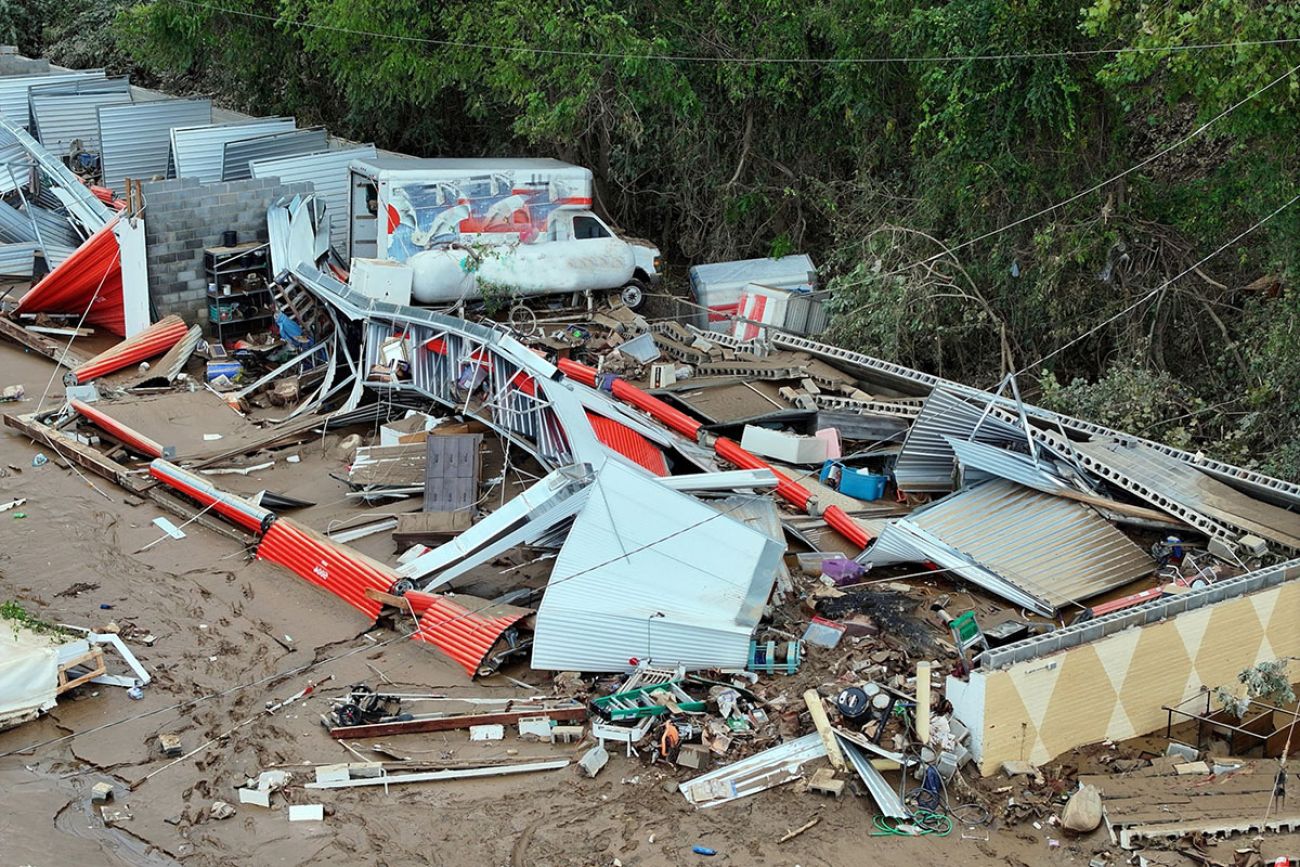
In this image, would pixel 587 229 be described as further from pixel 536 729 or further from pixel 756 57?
pixel 536 729

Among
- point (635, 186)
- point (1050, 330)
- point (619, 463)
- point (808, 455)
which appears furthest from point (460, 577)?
point (635, 186)

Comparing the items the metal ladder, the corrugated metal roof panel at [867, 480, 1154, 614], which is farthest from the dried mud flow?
the metal ladder

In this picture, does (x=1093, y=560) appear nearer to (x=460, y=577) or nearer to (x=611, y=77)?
(x=460, y=577)

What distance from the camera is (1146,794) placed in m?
10.1

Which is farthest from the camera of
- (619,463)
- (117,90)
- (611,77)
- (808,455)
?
(117,90)

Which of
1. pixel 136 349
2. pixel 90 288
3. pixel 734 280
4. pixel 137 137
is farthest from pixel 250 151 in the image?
pixel 734 280

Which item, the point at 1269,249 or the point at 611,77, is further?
the point at 611,77

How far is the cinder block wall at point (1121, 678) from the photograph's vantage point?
10.2m

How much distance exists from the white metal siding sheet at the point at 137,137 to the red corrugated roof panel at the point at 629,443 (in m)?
14.3

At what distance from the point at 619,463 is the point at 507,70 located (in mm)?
10942

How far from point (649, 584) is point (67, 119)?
2087 centimetres

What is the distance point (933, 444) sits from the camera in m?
14.6

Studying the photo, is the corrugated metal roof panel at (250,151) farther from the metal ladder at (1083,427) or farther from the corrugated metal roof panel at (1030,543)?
Answer: the corrugated metal roof panel at (1030,543)

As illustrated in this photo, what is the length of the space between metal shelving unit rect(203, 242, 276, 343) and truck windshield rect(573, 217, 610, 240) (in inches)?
183
